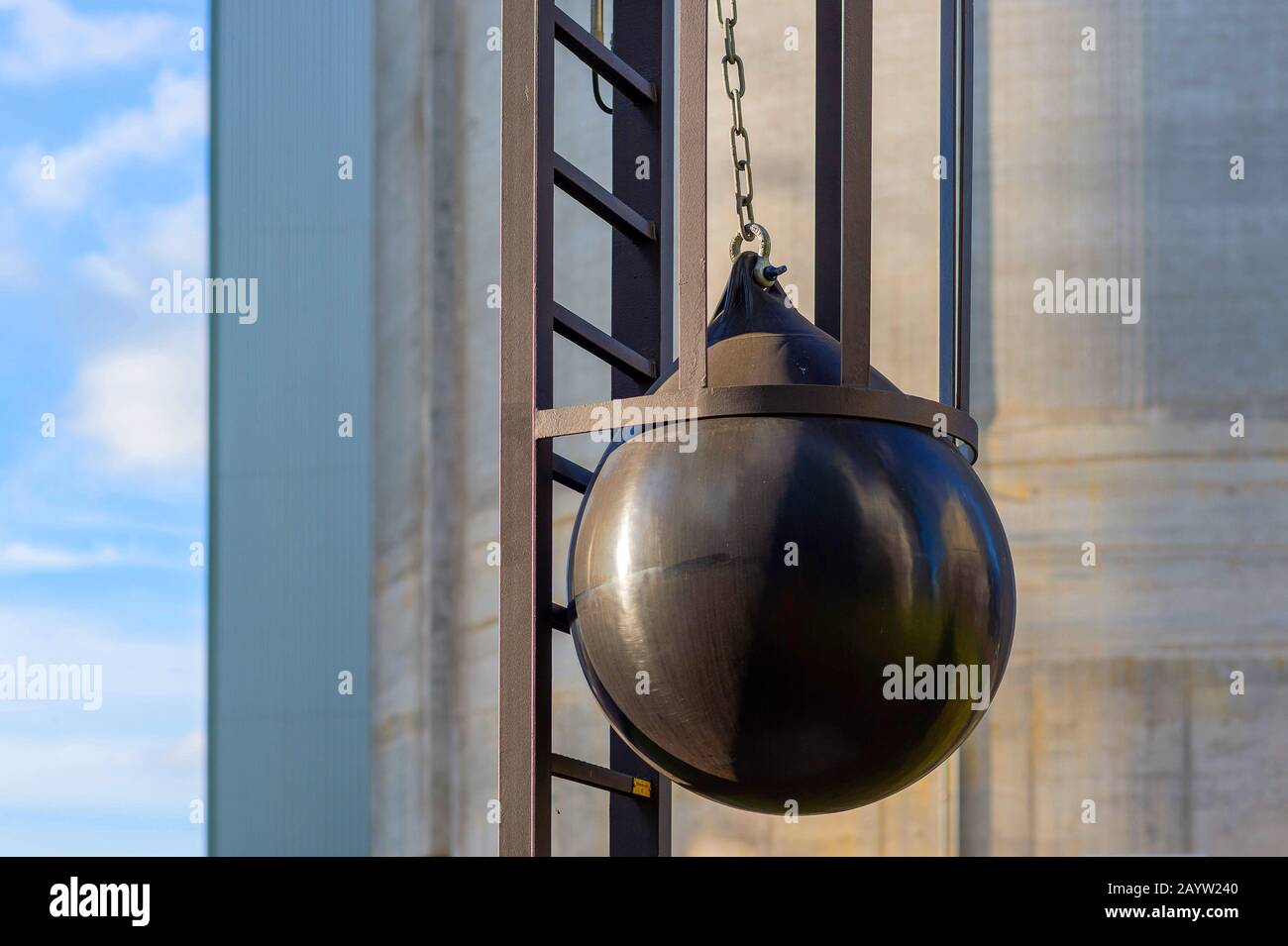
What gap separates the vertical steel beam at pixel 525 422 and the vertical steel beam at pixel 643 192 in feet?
3.00

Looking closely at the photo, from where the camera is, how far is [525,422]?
3916mm

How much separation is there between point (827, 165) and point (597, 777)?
1882mm

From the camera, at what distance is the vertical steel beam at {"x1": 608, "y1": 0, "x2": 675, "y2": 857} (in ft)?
16.6

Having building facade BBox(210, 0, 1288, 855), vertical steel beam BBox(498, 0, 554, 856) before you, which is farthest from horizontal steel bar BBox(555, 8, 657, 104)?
building facade BBox(210, 0, 1288, 855)

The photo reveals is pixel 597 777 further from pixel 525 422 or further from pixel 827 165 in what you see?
pixel 827 165

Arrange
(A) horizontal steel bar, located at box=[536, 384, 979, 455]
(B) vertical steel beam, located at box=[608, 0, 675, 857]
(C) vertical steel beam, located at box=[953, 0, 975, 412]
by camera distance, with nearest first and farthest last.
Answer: (A) horizontal steel bar, located at box=[536, 384, 979, 455] → (C) vertical steel beam, located at box=[953, 0, 975, 412] → (B) vertical steel beam, located at box=[608, 0, 675, 857]

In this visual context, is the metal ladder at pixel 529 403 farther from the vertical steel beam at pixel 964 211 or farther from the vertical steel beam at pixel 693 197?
the vertical steel beam at pixel 964 211

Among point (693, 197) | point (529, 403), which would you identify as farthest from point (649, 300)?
point (693, 197)

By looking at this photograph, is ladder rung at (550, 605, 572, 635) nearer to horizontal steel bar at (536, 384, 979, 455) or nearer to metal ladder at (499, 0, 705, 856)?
metal ladder at (499, 0, 705, 856)

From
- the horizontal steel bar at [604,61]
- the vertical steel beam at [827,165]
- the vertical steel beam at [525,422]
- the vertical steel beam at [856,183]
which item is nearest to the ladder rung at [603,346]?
the vertical steel beam at [525,422]

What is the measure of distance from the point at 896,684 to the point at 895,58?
7.53 m

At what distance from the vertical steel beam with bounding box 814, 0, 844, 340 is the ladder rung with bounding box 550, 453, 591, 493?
2.96ft
